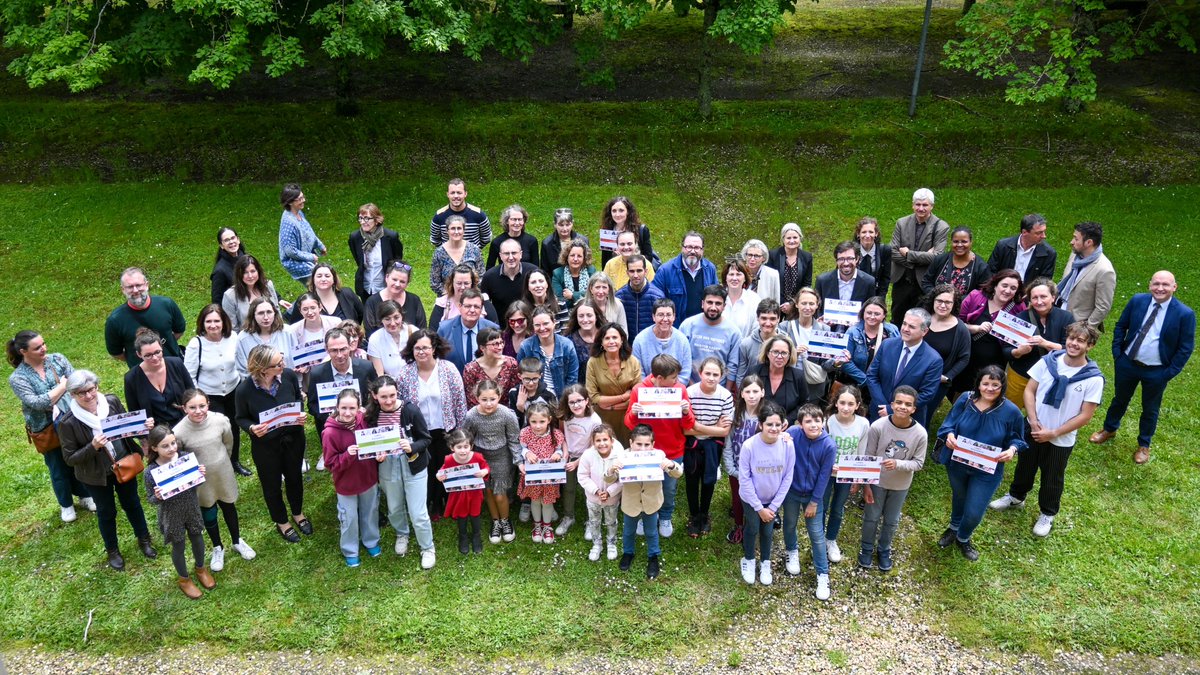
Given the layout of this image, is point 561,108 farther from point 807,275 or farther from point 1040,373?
point 1040,373

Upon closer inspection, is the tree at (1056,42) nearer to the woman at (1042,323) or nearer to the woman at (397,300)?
the woman at (1042,323)

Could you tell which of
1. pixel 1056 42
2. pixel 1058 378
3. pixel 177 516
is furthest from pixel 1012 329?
pixel 1056 42

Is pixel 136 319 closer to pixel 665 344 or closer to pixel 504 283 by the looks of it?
pixel 504 283

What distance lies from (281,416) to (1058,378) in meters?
7.71

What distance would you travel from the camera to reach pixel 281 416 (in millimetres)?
7730

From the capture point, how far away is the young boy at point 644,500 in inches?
290

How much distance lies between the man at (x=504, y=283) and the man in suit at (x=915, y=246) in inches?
189

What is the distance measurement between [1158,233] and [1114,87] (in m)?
6.97

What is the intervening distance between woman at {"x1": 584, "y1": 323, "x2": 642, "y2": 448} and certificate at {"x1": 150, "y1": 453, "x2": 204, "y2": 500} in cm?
377

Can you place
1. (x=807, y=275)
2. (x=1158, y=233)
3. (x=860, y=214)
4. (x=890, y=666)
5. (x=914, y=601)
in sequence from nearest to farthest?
(x=890, y=666)
(x=914, y=601)
(x=807, y=275)
(x=1158, y=233)
(x=860, y=214)

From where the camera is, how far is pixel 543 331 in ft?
26.6

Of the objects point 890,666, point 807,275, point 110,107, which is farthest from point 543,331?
point 110,107

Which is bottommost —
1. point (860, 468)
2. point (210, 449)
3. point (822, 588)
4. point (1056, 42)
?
point (822, 588)

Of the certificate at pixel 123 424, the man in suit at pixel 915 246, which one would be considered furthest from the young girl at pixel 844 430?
the certificate at pixel 123 424
